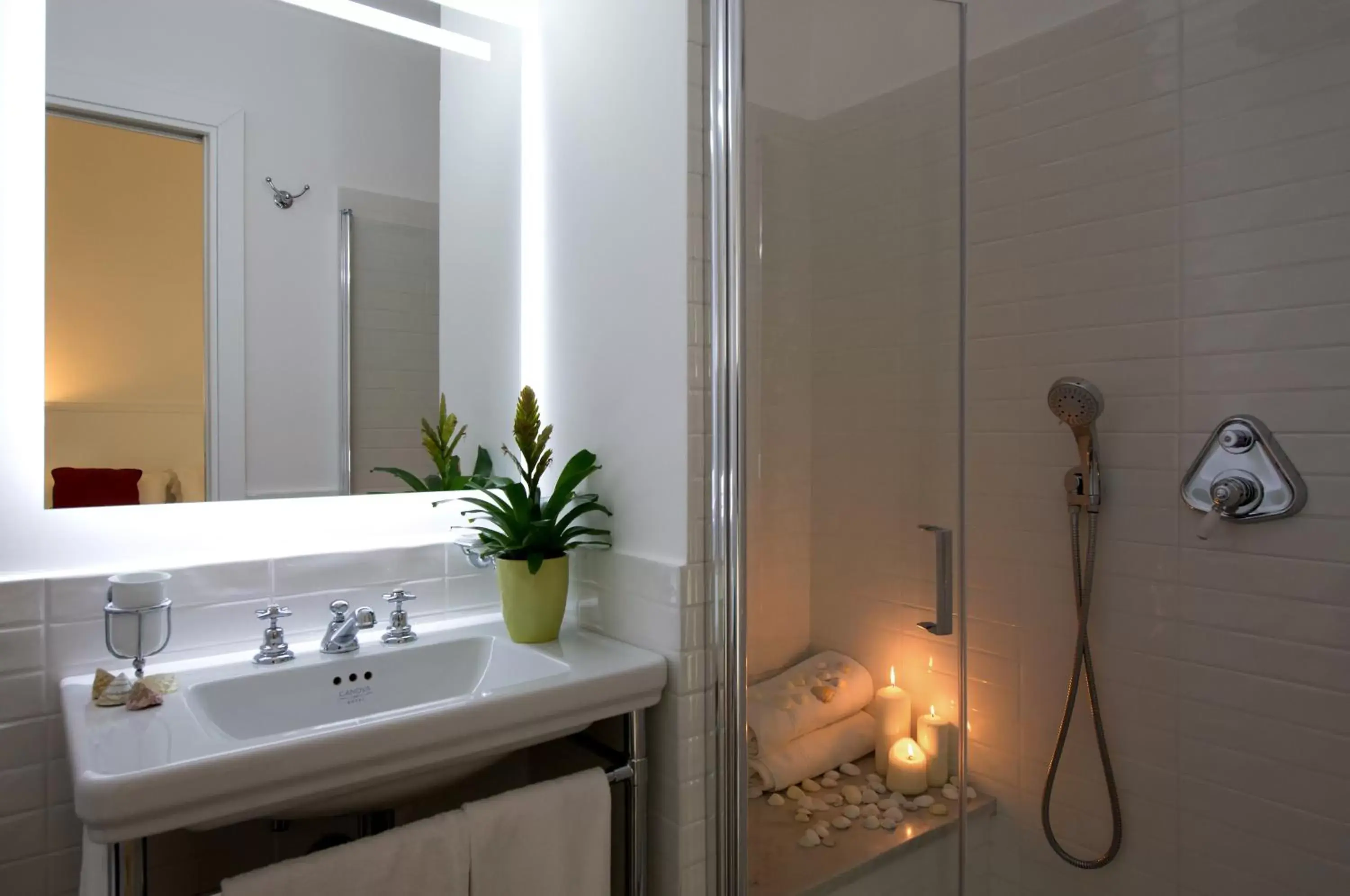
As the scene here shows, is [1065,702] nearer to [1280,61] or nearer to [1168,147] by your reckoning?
[1168,147]

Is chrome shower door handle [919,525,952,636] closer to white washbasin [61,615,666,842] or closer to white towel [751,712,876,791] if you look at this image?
white towel [751,712,876,791]

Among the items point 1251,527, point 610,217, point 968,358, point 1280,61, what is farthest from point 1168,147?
point 610,217

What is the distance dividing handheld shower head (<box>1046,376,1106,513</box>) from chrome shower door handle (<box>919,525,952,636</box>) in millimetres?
362

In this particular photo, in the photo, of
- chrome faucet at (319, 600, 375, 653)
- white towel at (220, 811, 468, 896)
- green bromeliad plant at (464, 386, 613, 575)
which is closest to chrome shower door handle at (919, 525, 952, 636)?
green bromeliad plant at (464, 386, 613, 575)

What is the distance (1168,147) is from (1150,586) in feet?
2.70

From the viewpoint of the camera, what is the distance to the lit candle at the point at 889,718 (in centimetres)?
146

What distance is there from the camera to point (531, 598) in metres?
1.52

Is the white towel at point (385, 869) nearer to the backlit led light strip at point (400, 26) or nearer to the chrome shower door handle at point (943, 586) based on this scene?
the chrome shower door handle at point (943, 586)

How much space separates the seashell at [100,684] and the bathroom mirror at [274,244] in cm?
32

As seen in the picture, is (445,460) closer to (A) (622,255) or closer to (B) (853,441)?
(A) (622,255)

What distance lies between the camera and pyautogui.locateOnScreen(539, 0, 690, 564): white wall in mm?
1430

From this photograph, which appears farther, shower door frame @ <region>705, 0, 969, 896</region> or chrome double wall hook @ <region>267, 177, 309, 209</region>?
chrome double wall hook @ <region>267, 177, 309, 209</region>

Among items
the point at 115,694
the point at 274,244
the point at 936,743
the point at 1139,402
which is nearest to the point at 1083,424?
the point at 1139,402

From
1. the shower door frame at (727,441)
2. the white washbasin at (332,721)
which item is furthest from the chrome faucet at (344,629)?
the shower door frame at (727,441)
